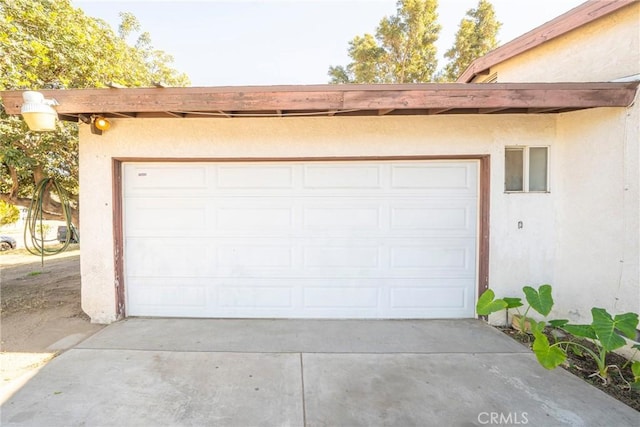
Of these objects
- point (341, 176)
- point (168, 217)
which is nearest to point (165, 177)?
point (168, 217)

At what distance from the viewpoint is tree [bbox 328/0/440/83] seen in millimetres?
13414

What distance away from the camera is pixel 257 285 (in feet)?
14.4

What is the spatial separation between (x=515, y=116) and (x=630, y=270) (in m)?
2.21

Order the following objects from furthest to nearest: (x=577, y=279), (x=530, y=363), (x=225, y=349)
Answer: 1. (x=577, y=279)
2. (x=225, y=349)
3. (x=530, y=363)

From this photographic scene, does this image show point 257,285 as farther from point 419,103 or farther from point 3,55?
point 3,55

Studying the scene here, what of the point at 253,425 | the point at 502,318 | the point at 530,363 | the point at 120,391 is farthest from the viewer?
the point at 502,318

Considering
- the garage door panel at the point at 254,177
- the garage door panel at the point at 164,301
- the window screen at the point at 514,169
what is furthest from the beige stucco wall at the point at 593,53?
the garage door panel at the point at 164,301

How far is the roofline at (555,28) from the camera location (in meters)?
3.63

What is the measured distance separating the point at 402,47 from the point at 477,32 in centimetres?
306

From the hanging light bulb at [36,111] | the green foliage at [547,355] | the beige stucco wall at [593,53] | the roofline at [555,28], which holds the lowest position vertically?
the green foliage at [547,355]

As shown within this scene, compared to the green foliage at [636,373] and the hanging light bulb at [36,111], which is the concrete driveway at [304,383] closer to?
the green foliage at [636,373]

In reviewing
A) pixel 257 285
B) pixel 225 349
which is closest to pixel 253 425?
pixel 225 349

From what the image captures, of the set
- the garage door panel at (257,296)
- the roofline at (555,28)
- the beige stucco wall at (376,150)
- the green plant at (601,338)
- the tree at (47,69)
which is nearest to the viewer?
the green plant at (601,338)

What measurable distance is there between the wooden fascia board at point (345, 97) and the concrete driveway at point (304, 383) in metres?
2.71
